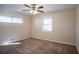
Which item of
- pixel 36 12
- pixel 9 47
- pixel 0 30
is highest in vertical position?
pixel 36 12

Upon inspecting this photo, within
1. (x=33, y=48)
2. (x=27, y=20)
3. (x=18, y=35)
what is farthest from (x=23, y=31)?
(x=33, y=48)

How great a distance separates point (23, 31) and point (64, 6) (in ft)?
3.21

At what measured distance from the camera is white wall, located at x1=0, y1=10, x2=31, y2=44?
1432 millimetres

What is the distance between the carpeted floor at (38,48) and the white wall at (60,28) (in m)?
0.10

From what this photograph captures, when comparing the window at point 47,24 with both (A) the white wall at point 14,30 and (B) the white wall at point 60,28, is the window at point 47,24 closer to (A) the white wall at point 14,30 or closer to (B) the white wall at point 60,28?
(B) the white wall at point 60,28

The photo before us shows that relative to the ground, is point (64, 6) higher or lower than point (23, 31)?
higher

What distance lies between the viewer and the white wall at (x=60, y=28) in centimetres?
142

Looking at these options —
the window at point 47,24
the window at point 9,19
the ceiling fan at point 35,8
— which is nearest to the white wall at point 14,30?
the window at point 9,19

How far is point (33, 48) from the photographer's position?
1488 millimetres

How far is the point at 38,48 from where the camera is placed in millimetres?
1506

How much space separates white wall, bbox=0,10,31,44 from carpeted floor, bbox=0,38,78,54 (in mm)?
131

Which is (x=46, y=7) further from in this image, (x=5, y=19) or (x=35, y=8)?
(x=5, y=19)

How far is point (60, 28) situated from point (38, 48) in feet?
2.03
